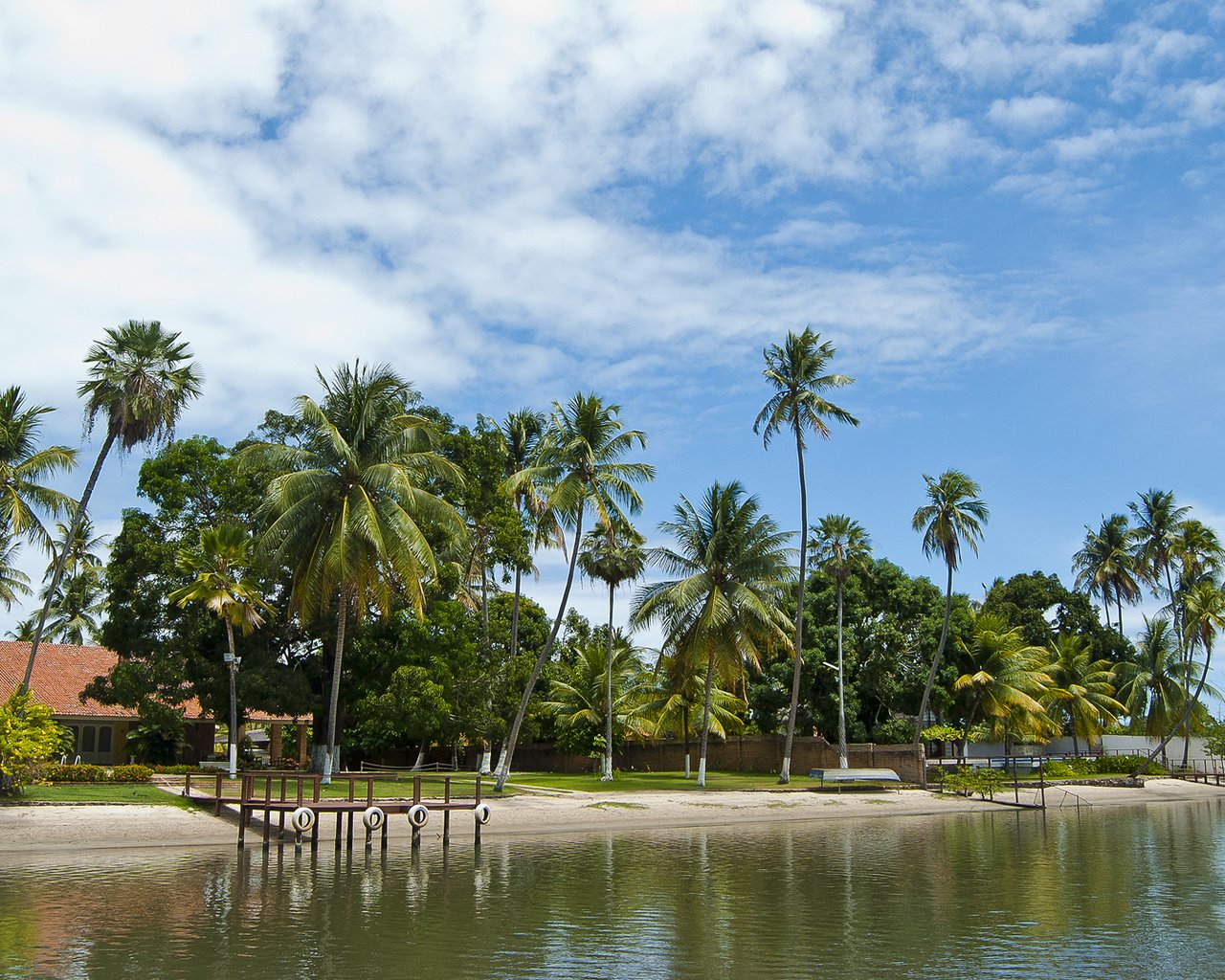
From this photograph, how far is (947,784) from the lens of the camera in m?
42.1

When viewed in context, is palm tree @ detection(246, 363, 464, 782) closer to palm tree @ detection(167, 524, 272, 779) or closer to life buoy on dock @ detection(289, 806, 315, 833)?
palm tree @ detection(167, 524, 272, 779)

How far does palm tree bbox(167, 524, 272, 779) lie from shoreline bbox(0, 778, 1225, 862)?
6.81 metres

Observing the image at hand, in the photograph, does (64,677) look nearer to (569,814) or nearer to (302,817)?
(569,814)

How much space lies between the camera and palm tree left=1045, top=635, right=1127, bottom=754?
57688mm

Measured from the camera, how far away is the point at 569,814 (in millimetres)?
31641

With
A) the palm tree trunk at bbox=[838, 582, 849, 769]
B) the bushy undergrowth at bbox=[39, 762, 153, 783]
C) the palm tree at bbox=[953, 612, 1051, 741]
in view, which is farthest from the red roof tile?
the palm tree at bbox=[953, 612, 1051, 741]

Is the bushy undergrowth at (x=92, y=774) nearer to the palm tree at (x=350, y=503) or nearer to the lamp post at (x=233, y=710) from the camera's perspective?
the lamp post at (x=233, y=710)

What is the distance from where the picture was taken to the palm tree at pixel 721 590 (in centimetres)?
4159

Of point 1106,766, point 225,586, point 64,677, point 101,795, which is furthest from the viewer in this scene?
point 1106,766

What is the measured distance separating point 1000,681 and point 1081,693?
8417 mm

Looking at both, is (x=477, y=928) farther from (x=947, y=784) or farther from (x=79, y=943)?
(x=947, y=784)

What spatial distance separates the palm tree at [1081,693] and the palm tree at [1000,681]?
372 cm

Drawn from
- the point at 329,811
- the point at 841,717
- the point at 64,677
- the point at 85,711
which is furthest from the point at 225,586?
the point at 841,717

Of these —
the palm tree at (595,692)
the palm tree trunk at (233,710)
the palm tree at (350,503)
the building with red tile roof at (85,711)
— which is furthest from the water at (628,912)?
the palm tree at (595,692)
